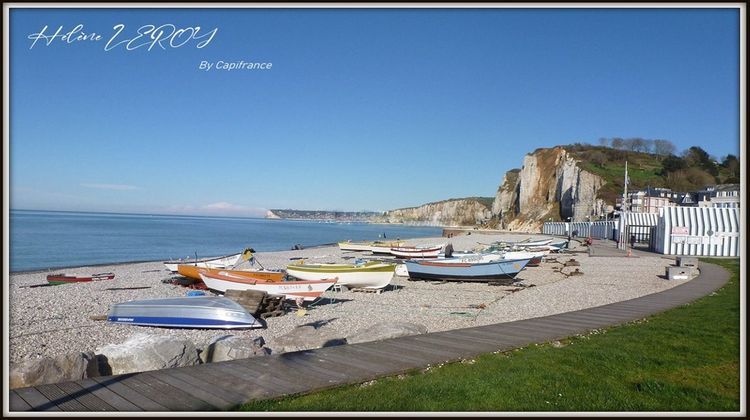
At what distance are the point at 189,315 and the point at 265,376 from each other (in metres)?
7.49

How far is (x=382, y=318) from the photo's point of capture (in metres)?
14.5

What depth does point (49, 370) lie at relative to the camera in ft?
20.8

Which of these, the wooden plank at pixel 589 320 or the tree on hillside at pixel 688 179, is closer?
the wooden plank at pixel 589 320

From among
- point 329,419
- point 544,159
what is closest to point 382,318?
point 329,419

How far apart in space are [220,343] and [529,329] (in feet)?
19.2

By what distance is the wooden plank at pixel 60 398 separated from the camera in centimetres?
518

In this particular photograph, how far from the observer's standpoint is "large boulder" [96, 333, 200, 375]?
25.6 feet

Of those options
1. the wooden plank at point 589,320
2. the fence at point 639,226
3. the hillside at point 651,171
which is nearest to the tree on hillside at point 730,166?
the hillside at point 651,171

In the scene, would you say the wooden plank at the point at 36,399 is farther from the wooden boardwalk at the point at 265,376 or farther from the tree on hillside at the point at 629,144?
the tree on hillside at the point at 629,144

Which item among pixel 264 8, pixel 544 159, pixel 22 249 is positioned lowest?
pixel 22 249

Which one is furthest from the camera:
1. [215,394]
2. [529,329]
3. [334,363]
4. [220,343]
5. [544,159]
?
[544,159]

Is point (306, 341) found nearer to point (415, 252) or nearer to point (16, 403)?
point (16, 403)

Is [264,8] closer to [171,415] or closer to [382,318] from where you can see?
[171,415]

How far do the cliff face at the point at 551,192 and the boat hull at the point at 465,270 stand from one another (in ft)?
248
